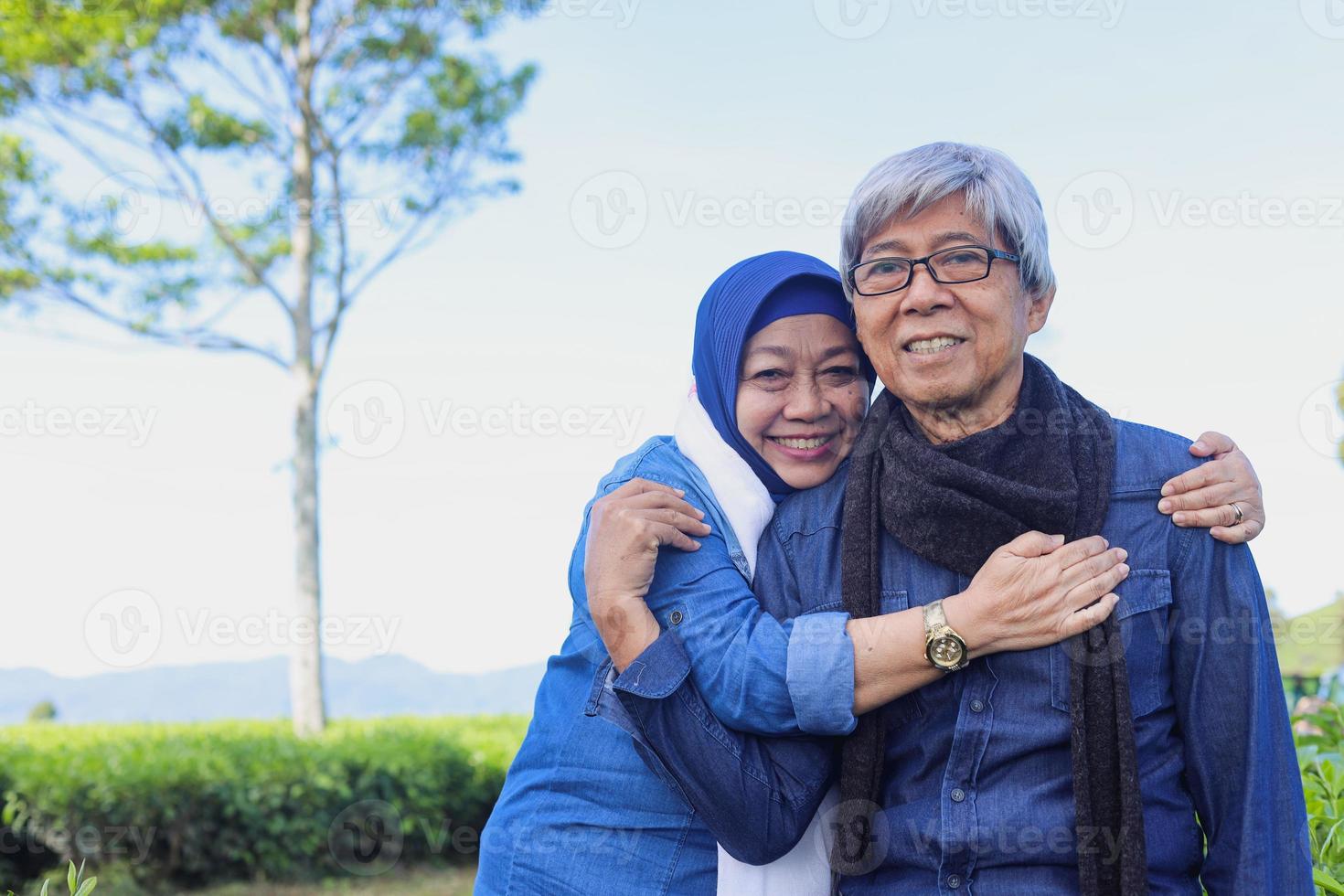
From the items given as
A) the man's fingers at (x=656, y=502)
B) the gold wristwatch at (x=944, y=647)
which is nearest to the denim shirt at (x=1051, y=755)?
the gold wristwatch at (x=944, y=647)

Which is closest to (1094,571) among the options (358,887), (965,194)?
(965,194)

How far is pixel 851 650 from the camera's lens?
1.83m

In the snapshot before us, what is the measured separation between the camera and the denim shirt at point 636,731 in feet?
6.03

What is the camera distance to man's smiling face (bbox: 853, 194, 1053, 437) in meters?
1.98

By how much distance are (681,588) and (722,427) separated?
16.0 inches

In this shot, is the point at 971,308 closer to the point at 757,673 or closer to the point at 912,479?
the point at 912,479

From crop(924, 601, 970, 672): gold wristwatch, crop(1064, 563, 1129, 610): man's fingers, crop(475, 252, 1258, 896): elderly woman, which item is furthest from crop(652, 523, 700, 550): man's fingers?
crop(1064, 563, 1129, 610): man's fingers

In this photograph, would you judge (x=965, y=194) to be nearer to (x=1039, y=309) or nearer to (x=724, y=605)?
(x=1039, y=309)

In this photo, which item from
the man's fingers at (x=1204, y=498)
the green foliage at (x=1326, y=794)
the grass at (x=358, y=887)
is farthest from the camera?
the grass at (x=358, y=887)

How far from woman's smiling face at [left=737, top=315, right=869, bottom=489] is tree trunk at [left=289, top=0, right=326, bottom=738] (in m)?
8.40

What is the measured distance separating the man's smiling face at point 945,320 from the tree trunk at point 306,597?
28.8 ft

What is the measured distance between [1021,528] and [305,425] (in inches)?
361

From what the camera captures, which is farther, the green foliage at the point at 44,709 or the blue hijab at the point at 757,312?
the green foliage at the point at 44,709

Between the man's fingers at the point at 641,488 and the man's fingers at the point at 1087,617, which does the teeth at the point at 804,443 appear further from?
the man's fingers at the point at 1087,617
